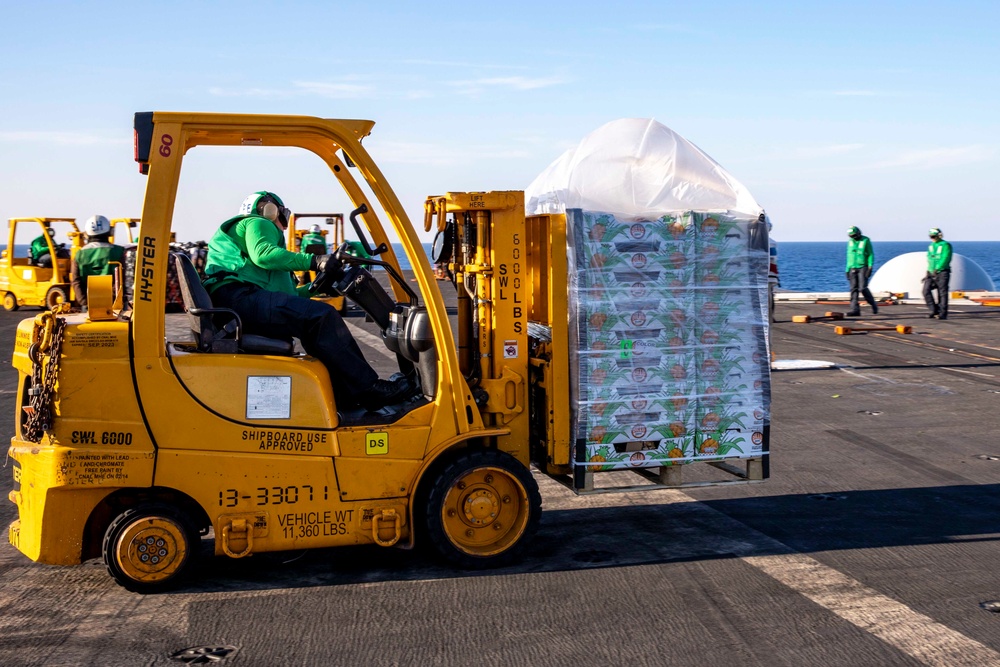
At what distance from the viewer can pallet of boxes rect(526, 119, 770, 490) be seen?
6102 millimetres

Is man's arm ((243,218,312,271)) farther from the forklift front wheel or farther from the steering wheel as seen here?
the forklift front wheel

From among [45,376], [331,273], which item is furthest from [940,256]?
[45,376]

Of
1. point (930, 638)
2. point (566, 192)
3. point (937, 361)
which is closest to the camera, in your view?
point (930, 638)

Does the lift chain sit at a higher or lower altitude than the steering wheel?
Result: lower

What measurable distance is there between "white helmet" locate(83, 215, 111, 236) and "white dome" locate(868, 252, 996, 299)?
968 inches

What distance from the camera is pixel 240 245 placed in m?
5.94

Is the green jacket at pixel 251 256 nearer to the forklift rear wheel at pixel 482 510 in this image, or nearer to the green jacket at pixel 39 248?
the forklift rear wheel at pixel 482 510

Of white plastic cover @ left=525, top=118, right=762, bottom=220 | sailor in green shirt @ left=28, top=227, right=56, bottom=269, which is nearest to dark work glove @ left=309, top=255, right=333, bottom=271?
white plastic cover @ left=525, top=118, right=762, bottom=220

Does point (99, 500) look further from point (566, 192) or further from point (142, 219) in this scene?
point (566, 192)

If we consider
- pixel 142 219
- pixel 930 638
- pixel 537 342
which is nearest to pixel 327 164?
pixel 142 219

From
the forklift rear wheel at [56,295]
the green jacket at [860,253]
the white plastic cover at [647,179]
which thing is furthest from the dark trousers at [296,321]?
the forklift rear wheel at [56,295]

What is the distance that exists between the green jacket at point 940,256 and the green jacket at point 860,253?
3.95 feet

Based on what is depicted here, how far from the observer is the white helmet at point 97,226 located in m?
21.7

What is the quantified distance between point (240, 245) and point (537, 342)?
1.93 metres
